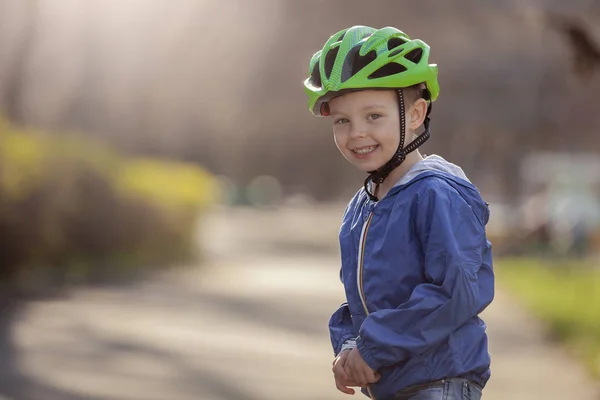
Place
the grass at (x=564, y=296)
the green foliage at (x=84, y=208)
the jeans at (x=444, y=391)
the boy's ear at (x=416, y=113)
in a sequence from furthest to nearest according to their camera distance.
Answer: the green foliage at (x=84, y=208), the grass at (x=564, y=296), the boy's ear at (x=416, y=113), the jeans at (x=444, y=391)

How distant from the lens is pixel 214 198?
23.0 m

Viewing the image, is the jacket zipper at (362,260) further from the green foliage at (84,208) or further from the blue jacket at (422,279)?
the green foliage at (84,208)

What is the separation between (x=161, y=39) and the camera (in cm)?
1873

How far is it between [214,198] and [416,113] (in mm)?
20154

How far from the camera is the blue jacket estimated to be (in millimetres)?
2625

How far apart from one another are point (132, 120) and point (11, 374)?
15.3 m

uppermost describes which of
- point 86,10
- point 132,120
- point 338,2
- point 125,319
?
point 132,120

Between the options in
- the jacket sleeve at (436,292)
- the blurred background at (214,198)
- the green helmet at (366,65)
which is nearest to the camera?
the jacket sleeve at (436,292)

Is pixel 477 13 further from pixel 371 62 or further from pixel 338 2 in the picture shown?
pixel 371 62

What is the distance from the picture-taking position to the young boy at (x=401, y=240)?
104 inches

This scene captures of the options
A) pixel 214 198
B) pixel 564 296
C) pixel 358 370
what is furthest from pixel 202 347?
pixel 214 198

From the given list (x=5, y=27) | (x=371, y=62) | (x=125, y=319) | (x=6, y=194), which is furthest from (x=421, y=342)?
(x=5, y=27)

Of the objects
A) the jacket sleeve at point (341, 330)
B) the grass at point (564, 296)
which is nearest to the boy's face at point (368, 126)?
the jacket sleeve at point (341, 330)

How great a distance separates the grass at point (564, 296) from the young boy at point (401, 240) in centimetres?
569
